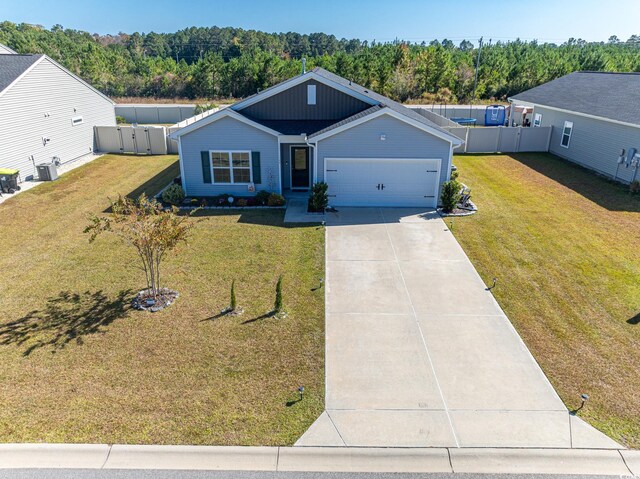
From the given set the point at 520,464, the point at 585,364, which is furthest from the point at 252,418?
the point at 585,364

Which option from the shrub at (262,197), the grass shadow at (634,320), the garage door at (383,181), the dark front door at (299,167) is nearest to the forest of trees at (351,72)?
the dark front door at (299,167)

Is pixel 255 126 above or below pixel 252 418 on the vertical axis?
above

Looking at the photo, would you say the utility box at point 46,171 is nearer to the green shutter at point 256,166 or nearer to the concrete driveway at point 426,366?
the green shutter at point 256,166

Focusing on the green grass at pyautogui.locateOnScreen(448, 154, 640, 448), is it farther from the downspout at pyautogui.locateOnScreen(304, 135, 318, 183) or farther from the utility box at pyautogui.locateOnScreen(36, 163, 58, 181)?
the utility box at pyautogui.locateOnScreen(36, 163, 58, 181)

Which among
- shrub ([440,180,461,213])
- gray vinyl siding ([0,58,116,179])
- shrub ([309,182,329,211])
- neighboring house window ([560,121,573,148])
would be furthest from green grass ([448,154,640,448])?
gray vinyl siding ([0,58,116,179])

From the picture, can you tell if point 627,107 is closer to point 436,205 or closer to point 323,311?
point 436,205

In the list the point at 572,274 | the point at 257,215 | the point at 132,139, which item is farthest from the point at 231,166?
the point at 572,274
